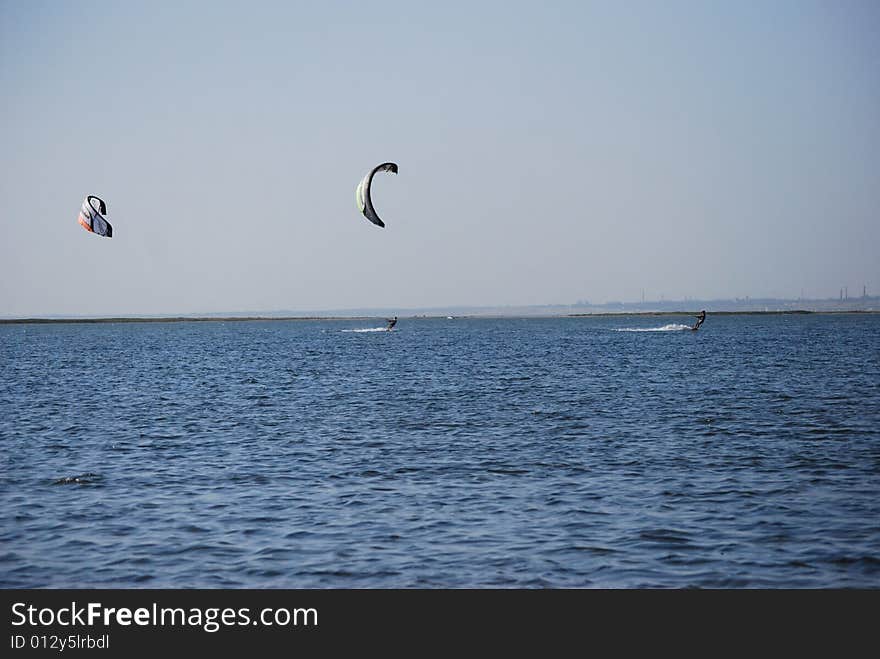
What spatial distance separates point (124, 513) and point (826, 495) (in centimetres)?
1501

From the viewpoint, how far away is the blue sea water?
47.5 feet

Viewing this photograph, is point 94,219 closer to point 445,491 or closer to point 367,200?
point 367,200

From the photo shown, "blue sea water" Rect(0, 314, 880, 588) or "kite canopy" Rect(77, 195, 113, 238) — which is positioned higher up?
"kite canopy" Rect(77, 195, 113, 238)

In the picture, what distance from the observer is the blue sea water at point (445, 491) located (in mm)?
14492

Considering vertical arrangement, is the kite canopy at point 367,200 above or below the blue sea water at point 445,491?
above

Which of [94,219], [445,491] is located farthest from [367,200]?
[445,491]

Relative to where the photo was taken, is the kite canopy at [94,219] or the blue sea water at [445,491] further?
the kite canopy at [94,219]

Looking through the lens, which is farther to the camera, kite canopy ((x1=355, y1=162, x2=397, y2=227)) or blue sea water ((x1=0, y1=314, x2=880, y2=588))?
kite canopy ((x1=355, y1=162, x2=397, y2=227))

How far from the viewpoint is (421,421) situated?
112 ft

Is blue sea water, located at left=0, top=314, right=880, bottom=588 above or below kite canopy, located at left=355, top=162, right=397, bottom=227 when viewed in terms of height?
below

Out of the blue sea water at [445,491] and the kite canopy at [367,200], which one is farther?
the kite canopy at [367,200]

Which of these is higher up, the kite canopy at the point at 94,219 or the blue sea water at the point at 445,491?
the kite canopy at the point at 94,219
